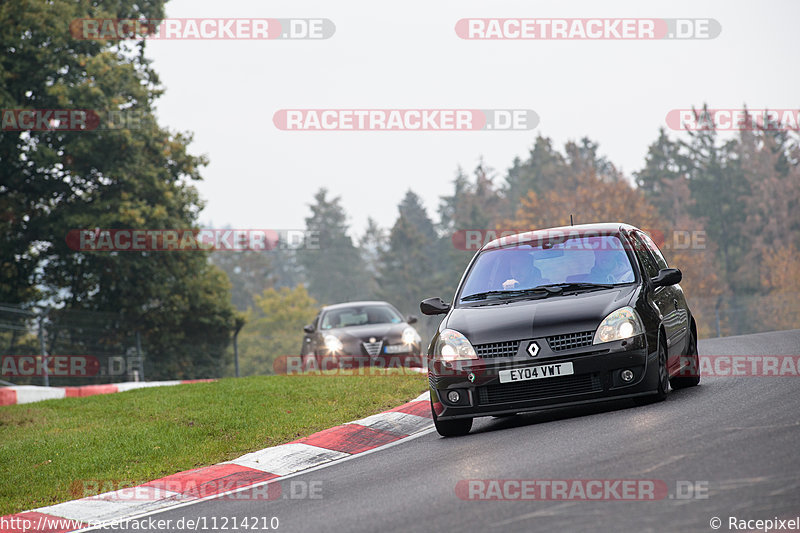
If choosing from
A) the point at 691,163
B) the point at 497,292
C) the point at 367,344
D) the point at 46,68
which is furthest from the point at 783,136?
the point at 497,292

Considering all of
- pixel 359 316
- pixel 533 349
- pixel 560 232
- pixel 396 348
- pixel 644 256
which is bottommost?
pixel 396 348

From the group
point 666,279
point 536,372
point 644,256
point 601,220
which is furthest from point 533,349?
point 601,220

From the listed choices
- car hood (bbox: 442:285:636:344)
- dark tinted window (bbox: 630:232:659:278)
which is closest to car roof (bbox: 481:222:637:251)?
dark tinted window (bbox: 630:232:659:278)

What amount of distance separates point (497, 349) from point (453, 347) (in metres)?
0.47

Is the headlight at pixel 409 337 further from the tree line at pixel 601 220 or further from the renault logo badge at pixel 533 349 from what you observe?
the tree line at pixel 601 220

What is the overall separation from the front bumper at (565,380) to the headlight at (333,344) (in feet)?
29.7

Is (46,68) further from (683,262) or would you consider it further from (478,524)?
(683,262)

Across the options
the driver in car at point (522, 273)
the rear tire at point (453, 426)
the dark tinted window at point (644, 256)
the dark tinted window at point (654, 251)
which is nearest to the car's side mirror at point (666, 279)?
the dark tinted window at point (644, 256)

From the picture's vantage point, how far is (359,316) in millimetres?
18688

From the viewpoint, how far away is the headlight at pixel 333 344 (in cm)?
1731

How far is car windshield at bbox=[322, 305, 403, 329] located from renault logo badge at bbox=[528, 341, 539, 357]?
1032cm

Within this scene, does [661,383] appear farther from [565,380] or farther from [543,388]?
[543,388]

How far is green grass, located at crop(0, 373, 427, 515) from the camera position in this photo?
28.8 ft

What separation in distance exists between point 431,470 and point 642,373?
2.19 m
